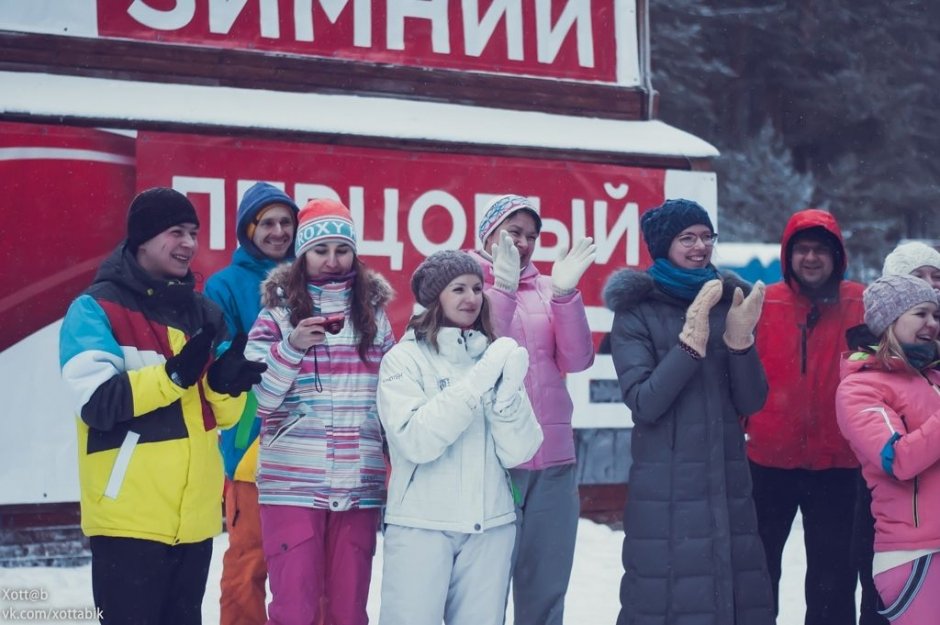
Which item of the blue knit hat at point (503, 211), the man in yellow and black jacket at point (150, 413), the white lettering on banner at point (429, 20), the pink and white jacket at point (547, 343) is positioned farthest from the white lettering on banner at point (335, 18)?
the man in yellow and black jacket at point (150, 413)

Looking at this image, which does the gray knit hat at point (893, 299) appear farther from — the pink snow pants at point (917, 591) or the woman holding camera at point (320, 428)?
the woman holding camera at point (320, 428)

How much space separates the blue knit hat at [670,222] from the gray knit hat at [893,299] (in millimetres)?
669

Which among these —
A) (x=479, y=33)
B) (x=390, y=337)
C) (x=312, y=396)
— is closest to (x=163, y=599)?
(x=312, y=396)

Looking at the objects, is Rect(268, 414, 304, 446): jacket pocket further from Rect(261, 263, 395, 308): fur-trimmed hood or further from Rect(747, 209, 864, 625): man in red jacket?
Rect(747, 209, 864, 625): man in red jacket

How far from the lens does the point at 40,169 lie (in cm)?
644

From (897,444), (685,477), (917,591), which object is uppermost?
(897,444)

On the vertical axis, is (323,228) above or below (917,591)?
above

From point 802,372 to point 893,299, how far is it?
2.26ft

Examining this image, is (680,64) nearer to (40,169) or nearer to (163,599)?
(40,169)

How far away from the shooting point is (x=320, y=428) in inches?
157

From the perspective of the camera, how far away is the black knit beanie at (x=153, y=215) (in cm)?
386

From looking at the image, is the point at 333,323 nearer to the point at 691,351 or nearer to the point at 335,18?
the point at 691,351

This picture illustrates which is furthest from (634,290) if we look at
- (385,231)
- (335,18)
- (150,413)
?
(335,18)

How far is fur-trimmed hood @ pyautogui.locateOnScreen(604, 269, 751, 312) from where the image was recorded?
425 cm
